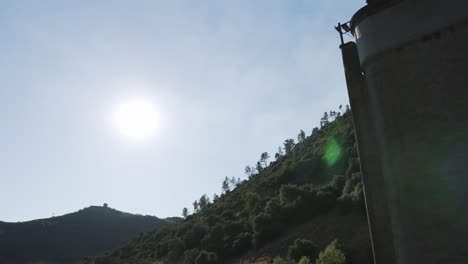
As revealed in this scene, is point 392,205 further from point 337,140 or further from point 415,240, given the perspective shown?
point 337,140

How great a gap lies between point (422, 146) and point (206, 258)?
3160 centimetres

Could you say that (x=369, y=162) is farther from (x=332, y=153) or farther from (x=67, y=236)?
(x=67, y=236)

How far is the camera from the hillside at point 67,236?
119750mm

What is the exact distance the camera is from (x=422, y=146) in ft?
33.4

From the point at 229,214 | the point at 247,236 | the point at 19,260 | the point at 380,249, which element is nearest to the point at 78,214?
the point at 19,260

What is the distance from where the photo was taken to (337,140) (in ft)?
191

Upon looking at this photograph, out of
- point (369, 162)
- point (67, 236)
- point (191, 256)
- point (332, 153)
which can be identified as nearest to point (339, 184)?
point (191, 256)

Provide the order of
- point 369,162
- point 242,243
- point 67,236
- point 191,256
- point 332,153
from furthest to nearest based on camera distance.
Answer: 1. point 67,236
2. point 332,153
3. point 191,256
4. point 242,243
5. point 369,162

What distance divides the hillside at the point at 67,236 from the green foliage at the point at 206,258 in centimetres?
8743

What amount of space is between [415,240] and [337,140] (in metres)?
49.2

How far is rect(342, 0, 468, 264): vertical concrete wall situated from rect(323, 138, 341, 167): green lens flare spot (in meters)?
42.3

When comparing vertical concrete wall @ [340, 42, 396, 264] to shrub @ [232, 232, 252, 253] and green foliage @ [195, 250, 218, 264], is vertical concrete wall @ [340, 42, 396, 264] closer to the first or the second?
shrub @ [232, 232, 252, 253]

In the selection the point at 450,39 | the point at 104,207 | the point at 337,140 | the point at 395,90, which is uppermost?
the point at 104,207

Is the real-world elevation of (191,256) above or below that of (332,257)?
above
